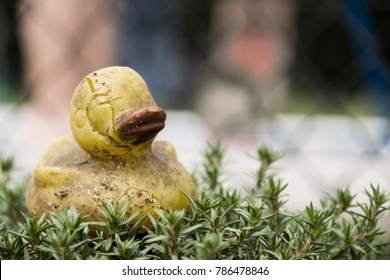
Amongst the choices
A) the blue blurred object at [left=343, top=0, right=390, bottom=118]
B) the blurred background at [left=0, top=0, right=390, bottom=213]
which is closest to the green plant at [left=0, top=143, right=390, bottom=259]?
the blurred background at [left=0, top=0, right=390, bottom=213]

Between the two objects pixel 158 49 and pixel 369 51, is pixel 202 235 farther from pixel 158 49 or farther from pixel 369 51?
pixel 158 49

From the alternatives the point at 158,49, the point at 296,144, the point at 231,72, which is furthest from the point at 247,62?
the point at 296,144

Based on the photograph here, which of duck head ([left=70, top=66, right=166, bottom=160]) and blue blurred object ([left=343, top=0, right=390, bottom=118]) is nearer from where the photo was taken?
duck head ([left=70, top=66, right=166, bottom=160])

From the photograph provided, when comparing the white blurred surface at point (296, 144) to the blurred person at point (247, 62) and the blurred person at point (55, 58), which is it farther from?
the blurred person at point (247, 62)

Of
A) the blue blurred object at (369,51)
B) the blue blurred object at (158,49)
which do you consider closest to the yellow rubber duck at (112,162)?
the blue blurred object at (369,51)

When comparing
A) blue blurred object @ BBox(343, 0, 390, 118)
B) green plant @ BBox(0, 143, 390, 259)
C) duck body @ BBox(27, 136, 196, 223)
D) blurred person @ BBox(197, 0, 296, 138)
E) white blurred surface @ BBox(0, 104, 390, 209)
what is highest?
blurred person @ BBox(197, 0, 296, 138)

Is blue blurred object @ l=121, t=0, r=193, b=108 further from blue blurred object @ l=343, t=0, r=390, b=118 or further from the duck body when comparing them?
the duck body
